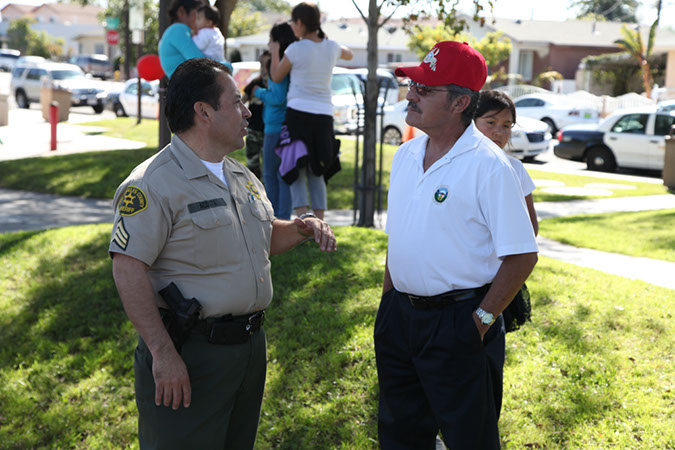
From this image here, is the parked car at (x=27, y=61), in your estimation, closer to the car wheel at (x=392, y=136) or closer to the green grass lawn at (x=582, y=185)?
the car wheel at (x=392, y=136)

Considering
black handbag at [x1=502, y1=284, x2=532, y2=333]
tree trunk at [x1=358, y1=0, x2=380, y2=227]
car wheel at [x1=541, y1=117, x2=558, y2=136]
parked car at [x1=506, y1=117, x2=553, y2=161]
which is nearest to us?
black handbag at [x1=502, y1=284, x2=532, y2=333]

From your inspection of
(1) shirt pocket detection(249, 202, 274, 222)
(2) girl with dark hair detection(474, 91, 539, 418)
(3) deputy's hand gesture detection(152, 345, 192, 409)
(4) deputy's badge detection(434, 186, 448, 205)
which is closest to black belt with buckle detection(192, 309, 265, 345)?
(3) deputy's hand gesture detection(152, 345, 192, 409)

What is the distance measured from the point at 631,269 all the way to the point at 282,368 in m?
4.20

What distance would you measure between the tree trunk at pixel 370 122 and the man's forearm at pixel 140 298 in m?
5.52

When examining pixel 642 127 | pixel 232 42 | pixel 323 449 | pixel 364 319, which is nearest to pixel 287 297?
pixel 364 319

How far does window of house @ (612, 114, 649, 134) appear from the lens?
16.6 m

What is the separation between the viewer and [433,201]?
110 inches

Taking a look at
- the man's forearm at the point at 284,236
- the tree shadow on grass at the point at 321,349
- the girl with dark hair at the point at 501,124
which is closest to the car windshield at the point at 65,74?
the tree shadow on grass at the point at 321,349

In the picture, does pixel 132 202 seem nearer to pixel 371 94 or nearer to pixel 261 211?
pixel 261 211

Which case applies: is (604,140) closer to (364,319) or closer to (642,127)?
→ (642,127)

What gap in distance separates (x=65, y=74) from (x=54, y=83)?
8.55 feet

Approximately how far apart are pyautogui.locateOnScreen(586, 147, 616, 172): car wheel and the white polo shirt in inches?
605

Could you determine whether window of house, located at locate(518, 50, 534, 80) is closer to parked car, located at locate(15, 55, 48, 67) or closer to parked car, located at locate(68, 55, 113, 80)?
parked car, located at locate(15, 55, 48, 67)

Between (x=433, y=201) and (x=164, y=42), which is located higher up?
(x=164, y=42)
